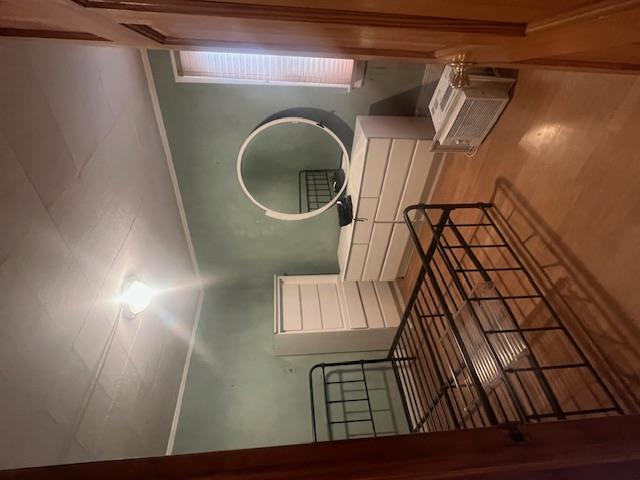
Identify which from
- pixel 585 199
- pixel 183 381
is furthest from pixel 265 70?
pixel 183 381

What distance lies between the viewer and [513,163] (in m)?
1.16

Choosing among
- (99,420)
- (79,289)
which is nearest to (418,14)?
(79,289)

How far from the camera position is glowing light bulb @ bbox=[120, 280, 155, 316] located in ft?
3.92

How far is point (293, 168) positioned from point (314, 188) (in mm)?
164

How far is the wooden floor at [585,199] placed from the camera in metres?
0.78

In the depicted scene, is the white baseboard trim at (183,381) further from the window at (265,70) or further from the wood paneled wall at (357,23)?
the wood paneled wall at (357,23)

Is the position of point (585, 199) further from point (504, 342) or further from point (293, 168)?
point (293, 168)

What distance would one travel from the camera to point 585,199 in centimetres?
89

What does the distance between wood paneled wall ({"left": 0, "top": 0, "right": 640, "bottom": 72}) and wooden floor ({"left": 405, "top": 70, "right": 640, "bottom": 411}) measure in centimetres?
27

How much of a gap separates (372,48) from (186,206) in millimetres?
→ 1475

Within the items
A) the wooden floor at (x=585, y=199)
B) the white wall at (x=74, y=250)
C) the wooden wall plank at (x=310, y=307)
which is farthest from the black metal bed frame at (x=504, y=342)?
the white wall at (x=74, y=250)

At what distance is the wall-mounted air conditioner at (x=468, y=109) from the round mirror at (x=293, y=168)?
53 cm

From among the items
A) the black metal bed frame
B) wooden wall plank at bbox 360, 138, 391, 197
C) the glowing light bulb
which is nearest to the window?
wooden wall plank at bbox 360, 138, 391, 197

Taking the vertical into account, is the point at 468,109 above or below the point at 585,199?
above
